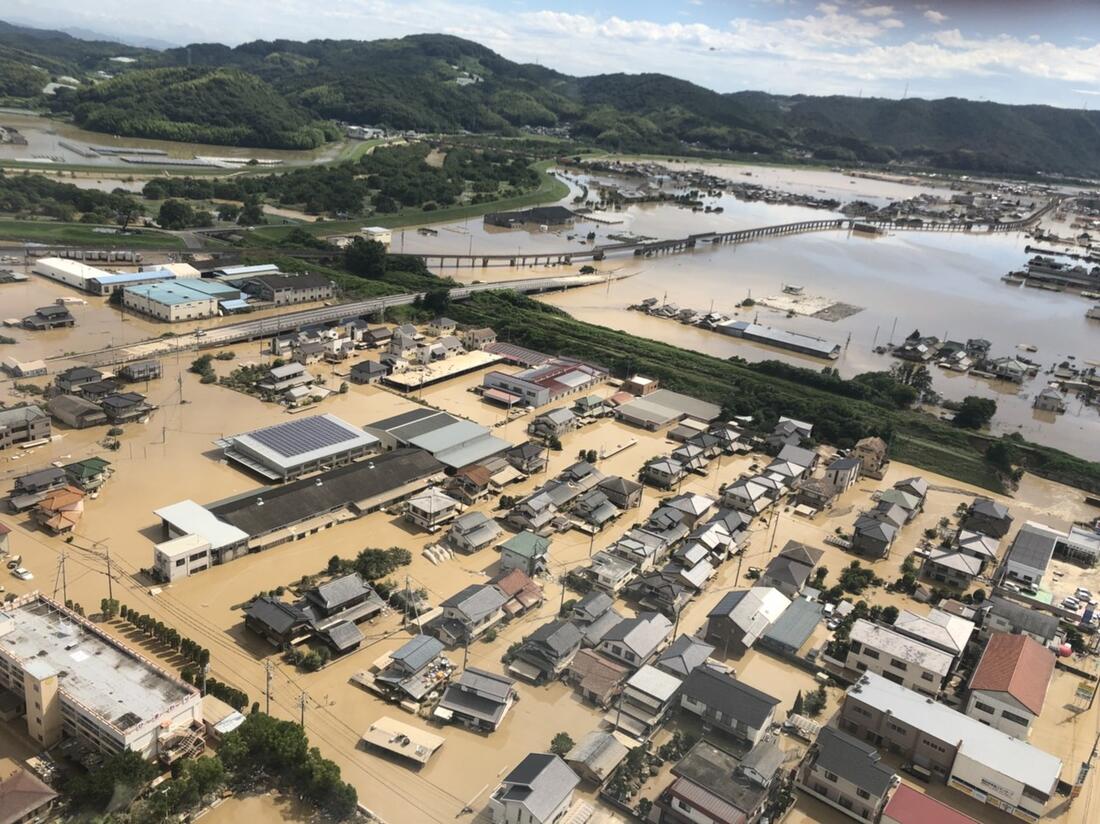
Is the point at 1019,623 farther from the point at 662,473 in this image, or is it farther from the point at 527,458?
the point at 527,458

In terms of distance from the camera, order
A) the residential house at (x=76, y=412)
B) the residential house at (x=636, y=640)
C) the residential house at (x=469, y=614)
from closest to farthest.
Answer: the residential house at (x=636, y=640) → the residential house at (x=469, y=614) → the residential house at (x=76, y=412)

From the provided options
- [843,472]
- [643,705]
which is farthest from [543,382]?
[643,705]

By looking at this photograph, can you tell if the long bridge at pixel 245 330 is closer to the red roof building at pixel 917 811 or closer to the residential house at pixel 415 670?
the residential house at pixel 415 670

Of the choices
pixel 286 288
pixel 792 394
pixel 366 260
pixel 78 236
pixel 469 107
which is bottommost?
pixel 792 394

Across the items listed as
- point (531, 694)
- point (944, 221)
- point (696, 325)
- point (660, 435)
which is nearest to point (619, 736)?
point (531, 694)

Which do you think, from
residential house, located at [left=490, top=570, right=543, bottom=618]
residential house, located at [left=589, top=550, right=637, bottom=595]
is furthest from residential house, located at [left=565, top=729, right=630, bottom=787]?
residential house, located at [left=589, top=550, right=637, bottom=595]

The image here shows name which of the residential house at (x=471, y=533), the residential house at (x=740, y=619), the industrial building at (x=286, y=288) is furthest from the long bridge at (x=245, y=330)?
the residential house at (x=740, y=619)

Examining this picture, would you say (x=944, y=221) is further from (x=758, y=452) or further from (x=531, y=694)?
(x=531, y=694)

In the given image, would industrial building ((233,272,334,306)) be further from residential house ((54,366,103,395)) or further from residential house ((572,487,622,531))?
residential house ((572,487,622,531))
